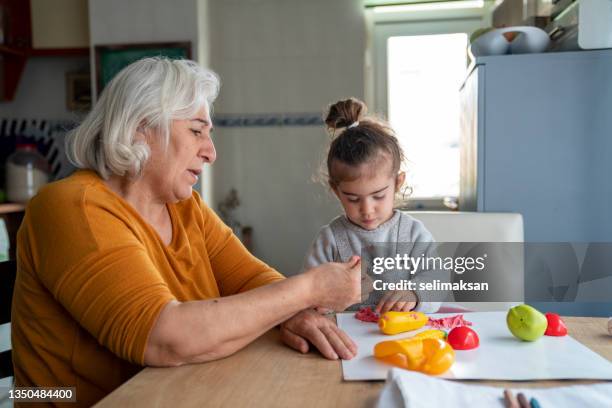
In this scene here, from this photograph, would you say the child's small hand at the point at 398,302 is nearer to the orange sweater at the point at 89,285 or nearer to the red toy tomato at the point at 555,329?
the red toy tomato at the point at 555,329

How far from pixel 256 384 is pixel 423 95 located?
2966mm

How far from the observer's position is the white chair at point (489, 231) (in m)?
1.50

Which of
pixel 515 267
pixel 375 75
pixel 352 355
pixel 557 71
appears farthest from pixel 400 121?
pixel 352 355

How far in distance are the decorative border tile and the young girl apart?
5.82 ft

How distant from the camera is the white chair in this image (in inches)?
59.1

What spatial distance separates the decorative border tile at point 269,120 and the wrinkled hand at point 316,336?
8.00ft

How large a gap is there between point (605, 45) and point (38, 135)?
126 inches

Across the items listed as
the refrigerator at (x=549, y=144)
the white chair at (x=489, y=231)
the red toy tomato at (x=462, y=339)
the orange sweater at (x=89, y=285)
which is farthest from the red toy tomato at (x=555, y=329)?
the refrigerator at (x=549, y=144)

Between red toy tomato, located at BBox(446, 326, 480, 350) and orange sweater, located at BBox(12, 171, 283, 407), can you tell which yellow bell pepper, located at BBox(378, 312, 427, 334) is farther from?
orange sweater, located at BBox(12, 171, 283, 407)

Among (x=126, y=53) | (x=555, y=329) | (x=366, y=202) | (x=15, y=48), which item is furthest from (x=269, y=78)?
(x=555, y=329)

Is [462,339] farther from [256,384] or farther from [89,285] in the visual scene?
[89,285]

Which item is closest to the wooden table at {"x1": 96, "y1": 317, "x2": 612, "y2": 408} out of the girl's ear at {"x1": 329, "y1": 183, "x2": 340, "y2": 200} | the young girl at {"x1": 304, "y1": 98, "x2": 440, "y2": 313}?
the young girl at {"x1": 304, "y1": 98, "x2": 440, "y2": 313}

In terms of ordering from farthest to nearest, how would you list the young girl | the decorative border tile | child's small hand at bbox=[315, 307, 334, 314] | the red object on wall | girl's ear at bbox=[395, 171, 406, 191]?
the decorative border tile < the red object on wall < girl's ear at bbox=[395, 171, 406, 191] < the young girl < child's small hand at bbox=[315, 307, 334, 314]

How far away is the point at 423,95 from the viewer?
344cm
